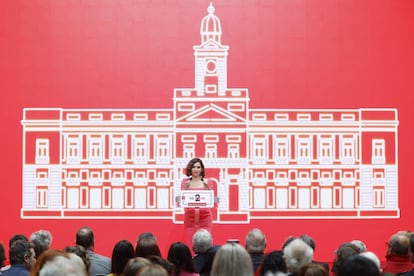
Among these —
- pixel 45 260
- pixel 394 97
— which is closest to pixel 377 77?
pixel 394 97

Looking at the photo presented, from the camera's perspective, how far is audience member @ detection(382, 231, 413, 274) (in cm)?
613

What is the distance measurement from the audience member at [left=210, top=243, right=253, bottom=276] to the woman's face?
4320 mm

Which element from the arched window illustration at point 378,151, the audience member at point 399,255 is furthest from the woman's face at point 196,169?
the audience member at point 399,255

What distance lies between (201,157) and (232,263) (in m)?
5.60

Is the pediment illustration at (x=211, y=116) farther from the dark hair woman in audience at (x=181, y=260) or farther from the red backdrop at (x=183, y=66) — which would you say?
the dark hair woman in audience at (x=181, y=260)

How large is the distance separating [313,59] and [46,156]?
144 inches

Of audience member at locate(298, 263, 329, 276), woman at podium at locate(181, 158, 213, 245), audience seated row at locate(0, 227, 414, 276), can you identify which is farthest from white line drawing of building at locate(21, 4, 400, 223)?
audience member at locate(298, 263, 329, 276)

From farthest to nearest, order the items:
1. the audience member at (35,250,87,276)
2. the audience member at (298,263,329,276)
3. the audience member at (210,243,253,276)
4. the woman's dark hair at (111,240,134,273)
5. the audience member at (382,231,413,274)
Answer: the audience member at (382,231,413,274) → the woman's dark hair at (111,240,134,273) → the audience member at (210,243,253,276) → the audience member at (298,263,329,276) → the audience member at (35,250,87,276)

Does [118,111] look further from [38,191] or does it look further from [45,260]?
[45,260]

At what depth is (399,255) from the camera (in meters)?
6.18

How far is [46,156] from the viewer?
31.5 ft

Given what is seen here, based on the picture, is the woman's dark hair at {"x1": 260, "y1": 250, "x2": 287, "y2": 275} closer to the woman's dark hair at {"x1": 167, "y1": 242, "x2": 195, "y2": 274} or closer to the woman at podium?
the woman's dark hair at {"x1": 167, "y1": 242, "x2": 195, "y2": 274}

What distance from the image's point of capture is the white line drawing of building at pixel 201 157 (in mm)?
9602

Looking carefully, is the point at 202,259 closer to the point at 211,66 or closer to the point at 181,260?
the point at 181,260
